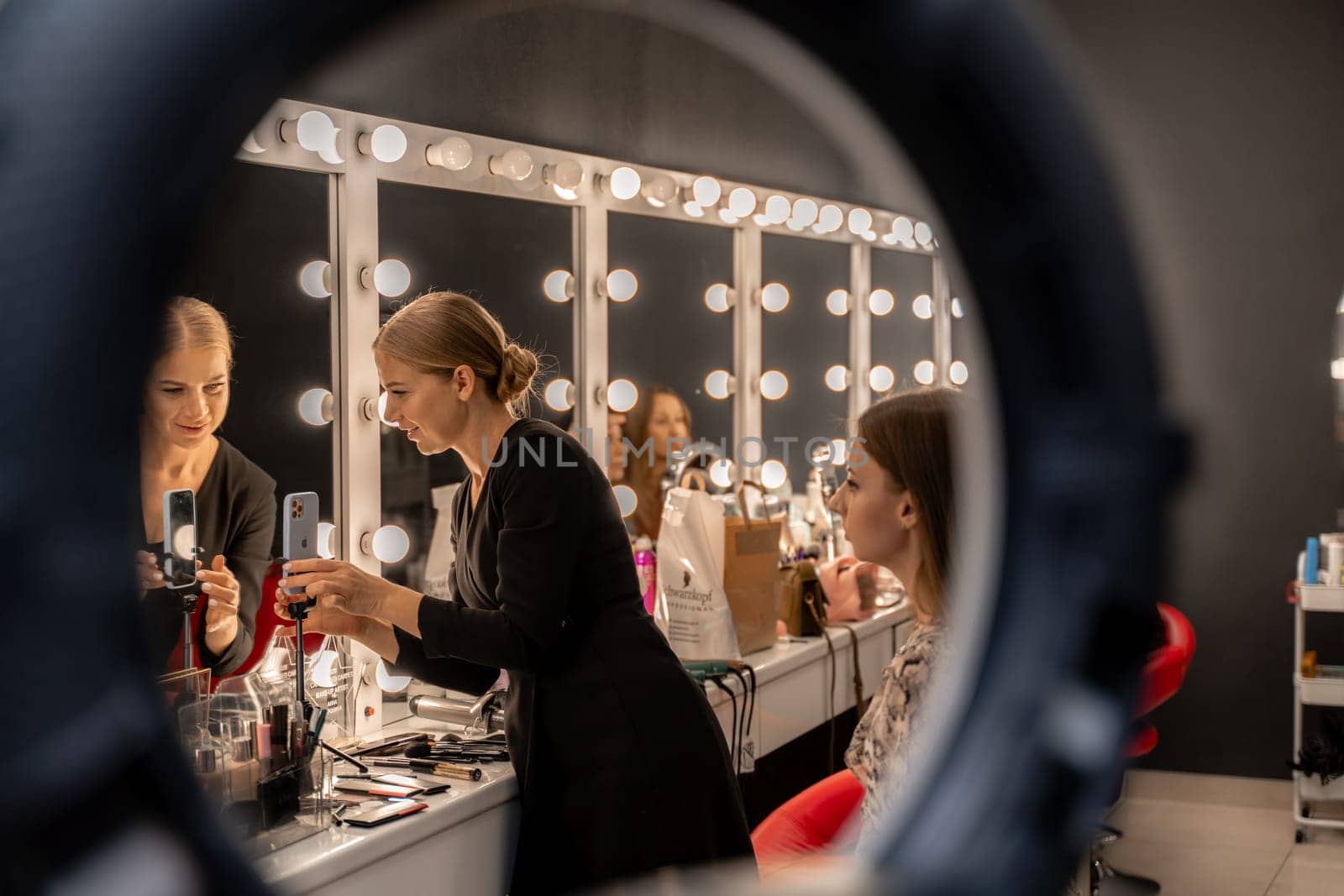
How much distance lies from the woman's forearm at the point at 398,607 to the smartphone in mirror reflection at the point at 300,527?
0.26ft

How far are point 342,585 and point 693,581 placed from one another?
2.36 feet

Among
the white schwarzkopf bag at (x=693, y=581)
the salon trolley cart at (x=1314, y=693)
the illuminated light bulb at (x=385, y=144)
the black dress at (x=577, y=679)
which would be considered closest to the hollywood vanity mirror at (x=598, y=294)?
the illuminated light bulb at (x=385, y=144)

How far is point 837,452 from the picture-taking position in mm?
2404

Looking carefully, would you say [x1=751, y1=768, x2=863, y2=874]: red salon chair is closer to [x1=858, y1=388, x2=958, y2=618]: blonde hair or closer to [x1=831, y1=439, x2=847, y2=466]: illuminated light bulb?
[x1=858, y1=388, x2=958, y2=618]: blonde hair

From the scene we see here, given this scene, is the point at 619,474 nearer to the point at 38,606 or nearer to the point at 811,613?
the point at 811,613

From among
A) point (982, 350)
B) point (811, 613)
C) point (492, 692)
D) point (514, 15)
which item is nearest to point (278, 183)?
point (514, 15)

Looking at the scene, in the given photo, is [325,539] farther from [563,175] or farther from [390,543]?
[563,175]

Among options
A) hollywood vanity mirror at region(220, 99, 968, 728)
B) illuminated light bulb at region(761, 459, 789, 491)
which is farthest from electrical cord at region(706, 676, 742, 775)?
illuminated light bulb at region(761, 459, 789, 491)

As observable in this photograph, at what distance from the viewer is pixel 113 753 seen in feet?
0.61

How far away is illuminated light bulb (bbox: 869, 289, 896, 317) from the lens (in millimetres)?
2539

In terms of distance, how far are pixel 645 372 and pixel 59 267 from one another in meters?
1.80

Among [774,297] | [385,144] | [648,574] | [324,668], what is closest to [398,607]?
[324,668]

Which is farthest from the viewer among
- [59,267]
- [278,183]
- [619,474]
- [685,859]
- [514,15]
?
[619,474]

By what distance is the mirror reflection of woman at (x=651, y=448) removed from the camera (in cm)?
193
